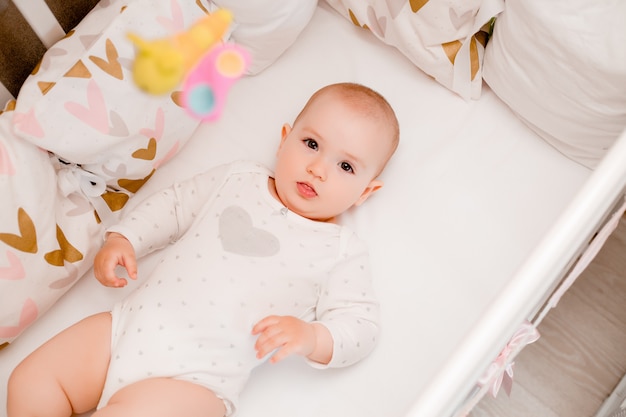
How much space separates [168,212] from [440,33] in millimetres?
543

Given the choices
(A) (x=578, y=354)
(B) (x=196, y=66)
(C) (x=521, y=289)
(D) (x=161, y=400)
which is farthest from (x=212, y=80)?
(A) (x=578, y=354)

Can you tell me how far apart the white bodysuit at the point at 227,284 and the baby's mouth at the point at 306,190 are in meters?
0.04

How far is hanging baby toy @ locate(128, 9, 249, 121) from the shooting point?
39 centimetres

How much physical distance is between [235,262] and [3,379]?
0.38 meters

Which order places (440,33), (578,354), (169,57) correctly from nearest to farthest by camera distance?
1. (169,57)
2. (440,33)
3. (578,354)

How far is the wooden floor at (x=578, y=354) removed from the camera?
133 centimetres

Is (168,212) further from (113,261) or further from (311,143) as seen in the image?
(311,143)

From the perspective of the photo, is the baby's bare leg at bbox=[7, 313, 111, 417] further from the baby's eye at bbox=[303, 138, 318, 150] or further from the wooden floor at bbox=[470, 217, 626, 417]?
the wooden floor at bbox=[470, 217, 626, 417]

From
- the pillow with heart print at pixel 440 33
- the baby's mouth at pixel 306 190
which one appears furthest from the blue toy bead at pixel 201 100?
the pillow with heart print at pixel 440 33

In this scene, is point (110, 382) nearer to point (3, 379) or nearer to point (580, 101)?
point (3, 379)

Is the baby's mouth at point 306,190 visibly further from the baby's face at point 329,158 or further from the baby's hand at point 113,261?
the baby's hand at point 113,261

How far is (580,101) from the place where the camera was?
1.02 metres

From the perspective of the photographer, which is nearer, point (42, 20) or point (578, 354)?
point (42, 20)

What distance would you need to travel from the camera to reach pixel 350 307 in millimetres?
967
